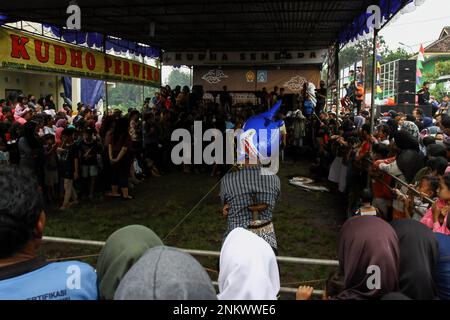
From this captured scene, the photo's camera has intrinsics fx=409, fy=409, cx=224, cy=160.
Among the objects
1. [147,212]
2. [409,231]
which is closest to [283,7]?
[147,212]

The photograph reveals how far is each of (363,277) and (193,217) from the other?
5595 mm

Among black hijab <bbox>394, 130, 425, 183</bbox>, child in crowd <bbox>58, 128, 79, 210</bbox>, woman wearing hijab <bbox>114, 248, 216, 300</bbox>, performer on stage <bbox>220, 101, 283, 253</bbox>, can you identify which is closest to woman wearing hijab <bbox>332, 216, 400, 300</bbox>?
performer on stage <bbox>220, 101, 283, 253</bbox>

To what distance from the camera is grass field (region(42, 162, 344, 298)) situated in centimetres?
580

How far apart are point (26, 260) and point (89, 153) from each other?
275 inches

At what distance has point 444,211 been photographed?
11.3 ft

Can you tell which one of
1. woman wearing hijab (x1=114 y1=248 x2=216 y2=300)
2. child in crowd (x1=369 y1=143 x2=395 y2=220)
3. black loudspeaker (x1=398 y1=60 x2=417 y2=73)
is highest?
black loudspeaker (x1=398 y1=60 x2=417 y2=73)

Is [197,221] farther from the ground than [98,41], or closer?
closer

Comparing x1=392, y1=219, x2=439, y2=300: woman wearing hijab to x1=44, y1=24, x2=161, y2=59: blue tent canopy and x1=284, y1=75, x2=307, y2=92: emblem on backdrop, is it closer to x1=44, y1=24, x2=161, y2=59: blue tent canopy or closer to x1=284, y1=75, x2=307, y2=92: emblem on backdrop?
x1=44, y1=24, x2=161, y2=59: blue tent canopy

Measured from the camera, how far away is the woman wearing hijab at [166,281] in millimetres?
1224

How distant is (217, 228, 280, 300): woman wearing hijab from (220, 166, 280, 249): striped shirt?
1349 mm

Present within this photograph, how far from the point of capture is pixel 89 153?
8.19 metres

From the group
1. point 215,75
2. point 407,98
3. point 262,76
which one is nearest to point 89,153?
point 215,75

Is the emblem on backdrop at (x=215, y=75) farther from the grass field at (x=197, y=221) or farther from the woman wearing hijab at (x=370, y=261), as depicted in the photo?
the woman wearing hijab at (x=370, y=261)

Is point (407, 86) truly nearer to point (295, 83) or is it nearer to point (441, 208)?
point (295, 83)
